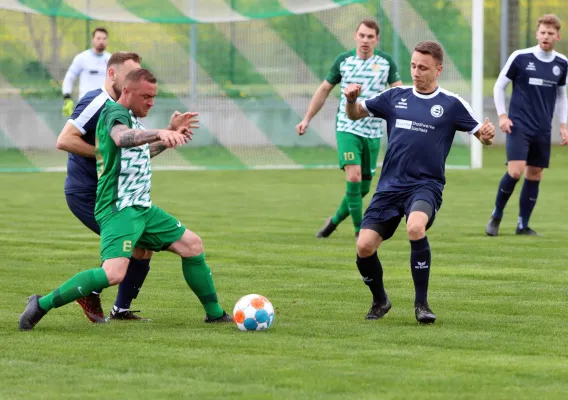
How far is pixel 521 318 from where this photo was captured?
7.30m

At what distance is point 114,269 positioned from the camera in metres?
6.82

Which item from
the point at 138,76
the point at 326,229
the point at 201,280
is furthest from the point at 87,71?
the point at 138,76

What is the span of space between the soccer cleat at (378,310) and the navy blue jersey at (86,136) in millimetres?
1912

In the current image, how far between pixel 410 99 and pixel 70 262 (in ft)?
12.9

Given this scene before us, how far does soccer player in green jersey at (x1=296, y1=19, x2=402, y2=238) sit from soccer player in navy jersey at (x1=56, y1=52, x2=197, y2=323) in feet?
15.0

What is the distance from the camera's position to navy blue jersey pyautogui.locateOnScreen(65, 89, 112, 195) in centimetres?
733

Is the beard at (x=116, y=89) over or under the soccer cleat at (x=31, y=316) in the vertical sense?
over

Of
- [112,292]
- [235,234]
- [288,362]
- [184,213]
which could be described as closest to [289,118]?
[184,213]

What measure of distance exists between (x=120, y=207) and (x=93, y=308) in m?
0.73

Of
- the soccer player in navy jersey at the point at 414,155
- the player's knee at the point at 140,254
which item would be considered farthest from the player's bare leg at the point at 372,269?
the player's knee at the point at 140,254

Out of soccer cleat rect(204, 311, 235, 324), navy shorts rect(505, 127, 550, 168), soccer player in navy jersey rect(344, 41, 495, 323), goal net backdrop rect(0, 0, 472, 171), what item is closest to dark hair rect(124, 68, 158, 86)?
soccer player in navy jersey rect(344, 41, 495, 323)

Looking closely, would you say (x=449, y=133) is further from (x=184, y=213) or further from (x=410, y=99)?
(x=184, y=213)

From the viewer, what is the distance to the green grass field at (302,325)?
5438mm

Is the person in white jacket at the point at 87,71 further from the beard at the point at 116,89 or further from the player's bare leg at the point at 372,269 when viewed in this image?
the player's bare leg at the point at 372,269
